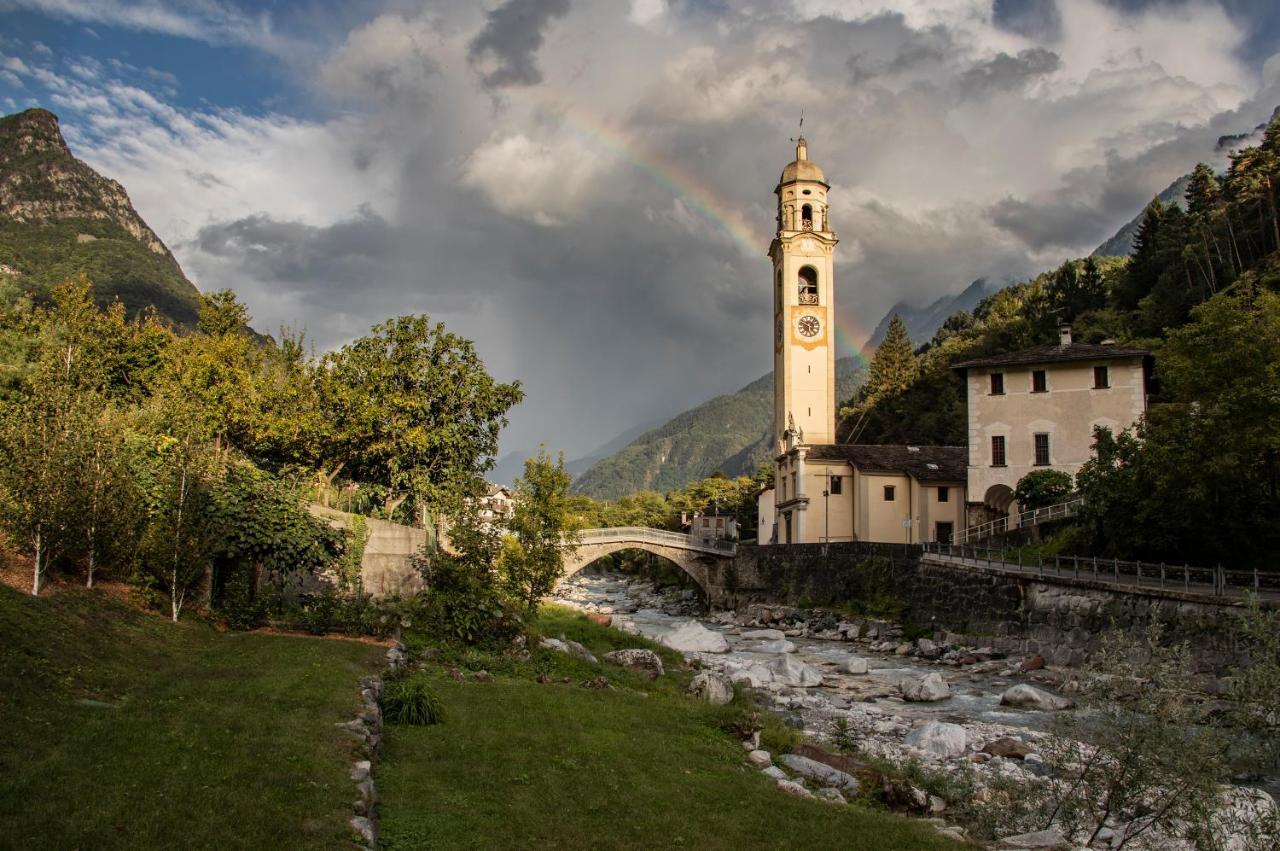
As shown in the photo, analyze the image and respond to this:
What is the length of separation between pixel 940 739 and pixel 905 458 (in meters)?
44.7

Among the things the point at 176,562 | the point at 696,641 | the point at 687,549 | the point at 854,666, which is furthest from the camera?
the point at 687,549

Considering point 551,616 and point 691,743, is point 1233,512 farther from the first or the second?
point 551,616

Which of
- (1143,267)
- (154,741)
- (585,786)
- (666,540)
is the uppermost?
(1143,267)

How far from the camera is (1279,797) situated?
15992 millimetres

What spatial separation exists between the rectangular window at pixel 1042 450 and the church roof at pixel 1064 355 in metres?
4.17

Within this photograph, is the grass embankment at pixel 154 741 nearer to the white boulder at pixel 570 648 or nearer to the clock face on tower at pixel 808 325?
the white boulder at pixel 570 648

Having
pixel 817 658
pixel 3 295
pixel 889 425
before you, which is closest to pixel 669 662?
pixel 817 658

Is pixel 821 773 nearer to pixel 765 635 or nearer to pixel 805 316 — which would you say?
pixel 765 635

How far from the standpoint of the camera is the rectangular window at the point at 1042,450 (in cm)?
5028

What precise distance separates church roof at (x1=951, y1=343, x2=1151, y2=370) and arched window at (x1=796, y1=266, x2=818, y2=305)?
22.0 m

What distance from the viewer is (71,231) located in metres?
118

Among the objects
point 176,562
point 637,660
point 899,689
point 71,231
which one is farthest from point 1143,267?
point 71,231

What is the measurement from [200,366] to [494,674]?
96.7 ft

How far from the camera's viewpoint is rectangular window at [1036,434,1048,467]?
50281 mm
